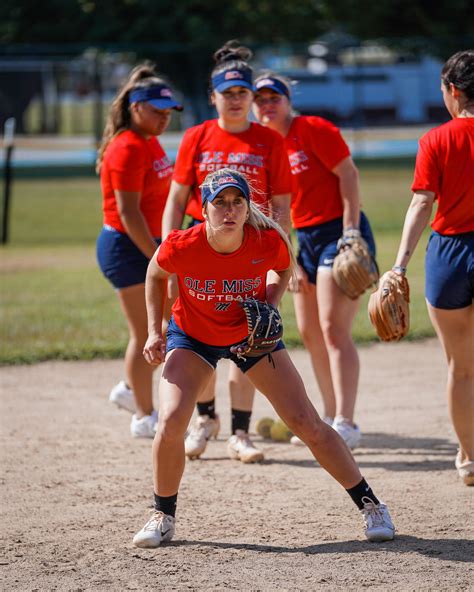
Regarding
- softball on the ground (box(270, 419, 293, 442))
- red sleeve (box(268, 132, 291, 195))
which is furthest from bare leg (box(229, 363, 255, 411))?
red sleeve (box(268, 132, 291, 195))

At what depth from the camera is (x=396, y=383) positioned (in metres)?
8.23

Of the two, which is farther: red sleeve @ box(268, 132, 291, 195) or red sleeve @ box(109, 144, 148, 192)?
red sleeve @ box(109, 144, 148, 192)

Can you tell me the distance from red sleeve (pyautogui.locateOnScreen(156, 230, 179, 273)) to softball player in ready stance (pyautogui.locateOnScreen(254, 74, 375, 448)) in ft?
5.54

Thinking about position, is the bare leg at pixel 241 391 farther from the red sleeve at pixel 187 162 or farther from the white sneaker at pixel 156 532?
the white sneaker at pixel 156 532

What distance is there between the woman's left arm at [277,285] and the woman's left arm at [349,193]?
1456 millimetres

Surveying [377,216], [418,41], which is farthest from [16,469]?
[418,41]

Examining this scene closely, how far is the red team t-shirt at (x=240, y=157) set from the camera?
5934 mm

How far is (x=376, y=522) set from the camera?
4781mm

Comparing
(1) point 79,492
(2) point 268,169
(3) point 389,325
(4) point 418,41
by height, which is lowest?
(1) point 79,492

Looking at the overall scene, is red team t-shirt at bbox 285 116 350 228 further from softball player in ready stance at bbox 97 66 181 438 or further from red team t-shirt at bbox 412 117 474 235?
red team t-shirt at bbox 412 117 474 235

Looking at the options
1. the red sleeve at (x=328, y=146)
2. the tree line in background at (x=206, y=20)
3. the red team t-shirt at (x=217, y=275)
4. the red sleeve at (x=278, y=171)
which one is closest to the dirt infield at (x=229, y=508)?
the red team t-shirt at (x=217, y=275)

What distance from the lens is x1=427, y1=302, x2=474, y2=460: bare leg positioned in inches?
212

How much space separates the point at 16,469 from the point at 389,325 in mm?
2474

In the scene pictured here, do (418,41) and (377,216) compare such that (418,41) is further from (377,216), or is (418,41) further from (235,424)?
(235,424)
